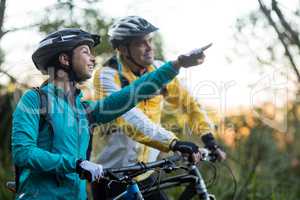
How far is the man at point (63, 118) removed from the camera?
11.3 feet

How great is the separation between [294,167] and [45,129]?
13677 millimetres

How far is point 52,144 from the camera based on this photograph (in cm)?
→ 367

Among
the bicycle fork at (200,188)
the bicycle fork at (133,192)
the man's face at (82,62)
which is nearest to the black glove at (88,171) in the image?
the bicycle fork at (133,192)

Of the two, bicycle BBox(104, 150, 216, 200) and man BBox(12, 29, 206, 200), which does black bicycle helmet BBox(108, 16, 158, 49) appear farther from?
bicycle BBox(104, 150, 216, 200)

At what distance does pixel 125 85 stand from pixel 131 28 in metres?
0.47

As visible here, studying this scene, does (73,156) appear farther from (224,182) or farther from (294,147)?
(294,147)

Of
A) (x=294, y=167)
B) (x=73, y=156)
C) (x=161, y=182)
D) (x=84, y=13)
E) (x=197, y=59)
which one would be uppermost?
(x=84, y=13)

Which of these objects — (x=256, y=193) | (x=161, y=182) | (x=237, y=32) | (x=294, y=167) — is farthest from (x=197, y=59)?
(x=294, y=167)

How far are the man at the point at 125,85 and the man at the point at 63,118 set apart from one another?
695 mm

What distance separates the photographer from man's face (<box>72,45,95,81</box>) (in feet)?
13.2

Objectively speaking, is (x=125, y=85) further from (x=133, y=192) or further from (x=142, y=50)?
(x=133, y=192)

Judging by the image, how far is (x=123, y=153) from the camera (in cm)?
515

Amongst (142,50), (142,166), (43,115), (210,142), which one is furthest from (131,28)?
(43,115)

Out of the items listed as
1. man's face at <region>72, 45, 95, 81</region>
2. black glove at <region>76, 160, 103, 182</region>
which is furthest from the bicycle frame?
black glove at <region>76, 160, 103, 182</region>
